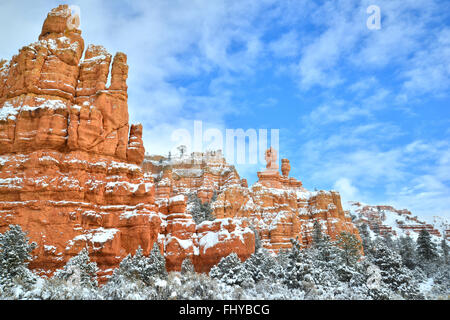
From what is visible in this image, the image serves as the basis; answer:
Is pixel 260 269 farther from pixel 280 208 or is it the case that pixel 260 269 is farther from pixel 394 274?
pixel 280 208

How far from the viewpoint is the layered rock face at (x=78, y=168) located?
102ft

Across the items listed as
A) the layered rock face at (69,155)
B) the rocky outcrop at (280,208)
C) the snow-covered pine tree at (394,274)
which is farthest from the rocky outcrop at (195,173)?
the snow-covered pine tree at (394,274)

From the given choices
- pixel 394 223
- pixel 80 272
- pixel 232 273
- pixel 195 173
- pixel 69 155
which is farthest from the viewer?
pixel 394 223

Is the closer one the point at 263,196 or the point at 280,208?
the point at 280,208

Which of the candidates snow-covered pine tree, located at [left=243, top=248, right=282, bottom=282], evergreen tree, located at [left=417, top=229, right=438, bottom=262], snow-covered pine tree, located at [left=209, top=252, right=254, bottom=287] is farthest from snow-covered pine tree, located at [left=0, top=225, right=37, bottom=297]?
evergreen tree, located at [left=417, top=229, right=438, bottom=262]

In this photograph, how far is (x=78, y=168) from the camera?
112 feet

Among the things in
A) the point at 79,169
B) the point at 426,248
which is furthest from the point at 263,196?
the point at 79,169

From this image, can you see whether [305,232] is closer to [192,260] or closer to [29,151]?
[192,260]

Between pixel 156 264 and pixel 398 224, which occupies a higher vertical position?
pixel 398 224

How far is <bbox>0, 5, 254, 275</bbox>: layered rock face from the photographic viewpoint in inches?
1227

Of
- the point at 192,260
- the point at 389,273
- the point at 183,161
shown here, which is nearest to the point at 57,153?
the point at 192,260

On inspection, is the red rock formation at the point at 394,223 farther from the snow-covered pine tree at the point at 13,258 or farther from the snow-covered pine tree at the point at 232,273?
the snow-covered pine tree at the point at 13,258

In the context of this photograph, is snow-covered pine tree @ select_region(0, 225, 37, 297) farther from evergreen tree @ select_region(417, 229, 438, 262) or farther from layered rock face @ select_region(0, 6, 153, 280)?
evergreen tree @ select_region(417, 229, 438, 262)
